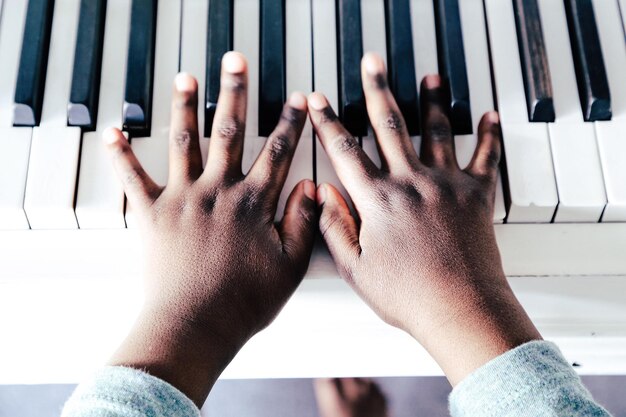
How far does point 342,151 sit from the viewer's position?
31.4 inches

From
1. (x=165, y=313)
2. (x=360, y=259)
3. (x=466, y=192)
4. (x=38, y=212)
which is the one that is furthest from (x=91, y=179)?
(x=466, y=192)

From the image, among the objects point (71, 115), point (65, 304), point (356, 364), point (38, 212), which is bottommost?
point (356, 364)

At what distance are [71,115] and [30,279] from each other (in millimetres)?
190

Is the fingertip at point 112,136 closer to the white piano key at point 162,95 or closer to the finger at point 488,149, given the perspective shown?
the white piano key at point 162,95

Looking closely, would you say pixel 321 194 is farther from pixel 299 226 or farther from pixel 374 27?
pixel 374 27

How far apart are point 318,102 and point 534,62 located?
263mm

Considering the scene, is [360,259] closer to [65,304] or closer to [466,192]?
[466,192]

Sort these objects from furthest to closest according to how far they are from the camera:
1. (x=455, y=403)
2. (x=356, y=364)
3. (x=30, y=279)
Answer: (x=356, y=364), (x=30, y=279), (x=455, y=403)

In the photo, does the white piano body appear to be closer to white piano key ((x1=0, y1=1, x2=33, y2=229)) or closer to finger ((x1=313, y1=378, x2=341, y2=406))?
white piano key ((x1=0, y1=1, x2=33, y2=229))

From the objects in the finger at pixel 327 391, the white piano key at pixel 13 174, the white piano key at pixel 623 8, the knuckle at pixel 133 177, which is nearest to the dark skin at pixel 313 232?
the knuckle at pixel 133 177

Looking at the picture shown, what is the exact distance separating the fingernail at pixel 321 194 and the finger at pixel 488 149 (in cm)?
16

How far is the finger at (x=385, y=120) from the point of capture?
0.81 meters

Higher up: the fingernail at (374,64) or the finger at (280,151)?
the fingernail at (374,64)

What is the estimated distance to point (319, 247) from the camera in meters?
0.82
